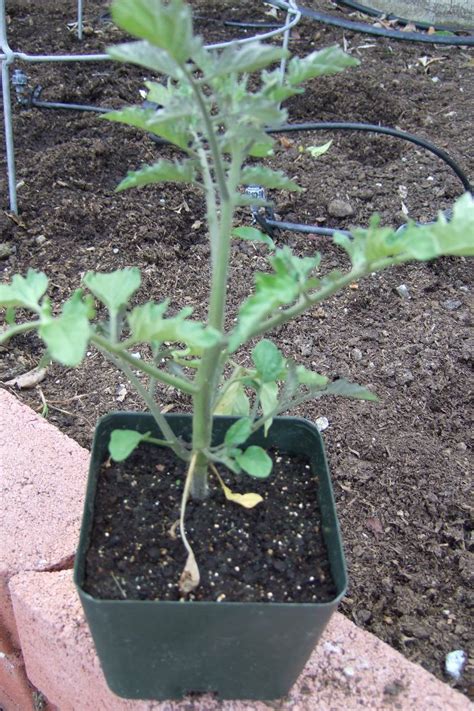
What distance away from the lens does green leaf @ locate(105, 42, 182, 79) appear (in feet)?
1.94

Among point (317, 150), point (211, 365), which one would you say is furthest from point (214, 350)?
point (317, 150)

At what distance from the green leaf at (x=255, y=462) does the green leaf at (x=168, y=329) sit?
0.20 meters

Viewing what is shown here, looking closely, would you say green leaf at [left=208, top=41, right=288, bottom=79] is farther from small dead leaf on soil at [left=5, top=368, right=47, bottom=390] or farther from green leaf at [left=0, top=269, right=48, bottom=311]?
small dead leaf on soil at [left=5, top=368, right=47, bottom=390]

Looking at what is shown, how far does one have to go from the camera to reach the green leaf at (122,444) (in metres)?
0.78

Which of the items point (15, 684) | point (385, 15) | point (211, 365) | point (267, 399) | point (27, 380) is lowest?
point (15, 684)

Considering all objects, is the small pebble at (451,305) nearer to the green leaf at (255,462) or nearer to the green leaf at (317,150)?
the green leaf at (317,150)

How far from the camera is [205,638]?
816mm

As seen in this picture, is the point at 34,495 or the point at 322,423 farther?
the point at 322,423

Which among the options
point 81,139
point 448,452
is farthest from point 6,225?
point 448,452

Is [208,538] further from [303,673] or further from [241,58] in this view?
[241,58]

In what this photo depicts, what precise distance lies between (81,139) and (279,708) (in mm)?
1980

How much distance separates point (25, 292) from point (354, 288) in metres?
1.31

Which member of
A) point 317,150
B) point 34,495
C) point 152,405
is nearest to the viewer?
point 152,405

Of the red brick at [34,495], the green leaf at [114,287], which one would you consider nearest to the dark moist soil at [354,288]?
the red brick at [34,495]
